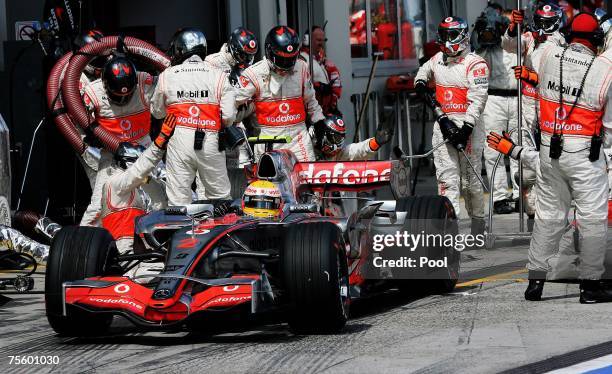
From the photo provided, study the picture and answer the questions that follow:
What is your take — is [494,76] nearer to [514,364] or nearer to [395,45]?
[395,45]

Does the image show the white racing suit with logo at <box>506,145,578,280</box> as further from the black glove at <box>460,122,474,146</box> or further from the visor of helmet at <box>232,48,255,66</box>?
the visor of helmet at <box>232,48,255,66</box>

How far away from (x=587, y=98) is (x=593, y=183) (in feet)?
1.93

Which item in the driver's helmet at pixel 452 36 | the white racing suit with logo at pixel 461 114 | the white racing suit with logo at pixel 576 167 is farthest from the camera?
the driver's helmet at pixel 452 36

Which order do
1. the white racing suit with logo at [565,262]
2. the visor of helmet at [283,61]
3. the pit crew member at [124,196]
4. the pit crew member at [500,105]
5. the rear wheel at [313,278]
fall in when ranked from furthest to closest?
the pit crew member at [500,105]
the visor of helmet at [283,61]
the pit crew member at [124,196]
the white racing suit with logo at [565,262]
the rear wheel at [313,278]

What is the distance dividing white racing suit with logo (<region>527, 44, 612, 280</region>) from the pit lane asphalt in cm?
39

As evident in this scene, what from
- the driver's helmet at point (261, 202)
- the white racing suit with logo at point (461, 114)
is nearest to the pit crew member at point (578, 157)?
the driver's helmet at point (261, 202)

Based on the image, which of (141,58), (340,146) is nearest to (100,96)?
(141,58)

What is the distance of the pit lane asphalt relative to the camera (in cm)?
766

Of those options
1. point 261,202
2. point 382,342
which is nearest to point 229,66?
point 261,202

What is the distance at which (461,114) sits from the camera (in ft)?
45.8

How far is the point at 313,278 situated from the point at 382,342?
0.55 metres

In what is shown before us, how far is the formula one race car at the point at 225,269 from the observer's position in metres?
8.31

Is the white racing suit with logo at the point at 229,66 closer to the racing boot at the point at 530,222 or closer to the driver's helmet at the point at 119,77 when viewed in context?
the driver's helmet at the point at 119,77

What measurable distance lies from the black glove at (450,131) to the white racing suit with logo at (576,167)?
3438 mm
